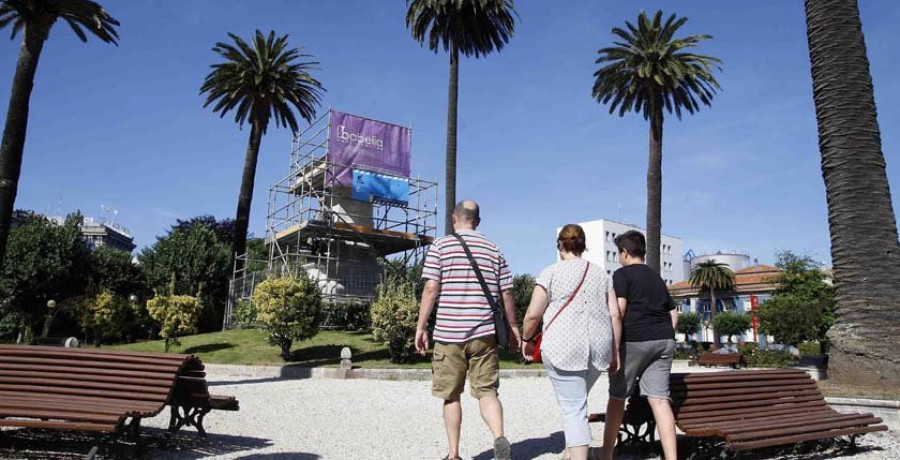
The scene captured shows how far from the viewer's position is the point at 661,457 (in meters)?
5.28

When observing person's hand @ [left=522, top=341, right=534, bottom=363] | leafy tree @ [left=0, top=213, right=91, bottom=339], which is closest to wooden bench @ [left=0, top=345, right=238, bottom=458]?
person's hand @ [left=522, top=341, right=534, bottom=363]

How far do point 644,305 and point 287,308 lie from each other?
1370 cm

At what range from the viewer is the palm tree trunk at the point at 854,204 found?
7648 mm

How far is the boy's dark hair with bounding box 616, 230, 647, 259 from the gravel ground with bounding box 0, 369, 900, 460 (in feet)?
6.42

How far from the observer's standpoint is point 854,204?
813cm

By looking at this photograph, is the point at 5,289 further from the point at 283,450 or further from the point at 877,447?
the point at 877,447

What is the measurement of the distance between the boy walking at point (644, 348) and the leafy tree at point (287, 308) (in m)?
13.5

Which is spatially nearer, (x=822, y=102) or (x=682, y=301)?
(x=822, y=102)

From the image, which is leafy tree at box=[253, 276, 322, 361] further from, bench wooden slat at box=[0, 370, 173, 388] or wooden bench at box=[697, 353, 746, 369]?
wooden bench at box=[697, 353, 746, 369]

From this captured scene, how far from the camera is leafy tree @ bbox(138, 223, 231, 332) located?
32.1 m

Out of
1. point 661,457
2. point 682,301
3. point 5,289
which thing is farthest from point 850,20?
point 682,301

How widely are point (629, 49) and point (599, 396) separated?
19.9 metres

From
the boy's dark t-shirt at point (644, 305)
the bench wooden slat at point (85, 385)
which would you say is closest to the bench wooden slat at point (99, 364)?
the bench wooden slat at point (85, 385)

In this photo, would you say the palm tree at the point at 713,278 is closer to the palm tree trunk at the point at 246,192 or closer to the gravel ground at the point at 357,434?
the palm tree trunk at the point at 246,192
